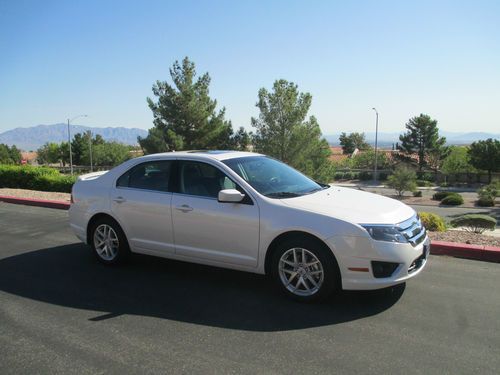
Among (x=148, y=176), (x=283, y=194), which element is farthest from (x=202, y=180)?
(x=283, y=194)

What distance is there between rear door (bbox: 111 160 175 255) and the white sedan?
13mm

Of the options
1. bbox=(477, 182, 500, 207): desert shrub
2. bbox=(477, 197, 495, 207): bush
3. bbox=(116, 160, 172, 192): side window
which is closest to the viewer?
bbox=(116, 160, 172, 192): side window

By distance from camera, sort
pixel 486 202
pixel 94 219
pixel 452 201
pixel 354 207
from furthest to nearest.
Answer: pixel 452 201, pixel 486 202, pixel 94 219, pixel 354 207

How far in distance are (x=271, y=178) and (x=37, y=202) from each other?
29.4ft

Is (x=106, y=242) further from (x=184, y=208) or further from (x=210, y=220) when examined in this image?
(x=210, y=220)

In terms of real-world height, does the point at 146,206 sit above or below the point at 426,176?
above

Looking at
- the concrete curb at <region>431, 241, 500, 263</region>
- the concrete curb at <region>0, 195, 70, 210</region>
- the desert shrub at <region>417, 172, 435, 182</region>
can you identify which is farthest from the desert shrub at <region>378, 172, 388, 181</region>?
the concrete curb at <region>431, 241, 500, 263</region>

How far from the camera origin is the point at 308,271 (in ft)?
14.3

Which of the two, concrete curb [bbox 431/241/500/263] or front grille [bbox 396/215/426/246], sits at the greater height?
front grille [bbox 396/215/426/246]

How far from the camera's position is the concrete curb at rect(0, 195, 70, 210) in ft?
36.7

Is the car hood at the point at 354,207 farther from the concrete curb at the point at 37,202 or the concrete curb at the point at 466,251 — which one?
the concrete curb at the point at 37,202

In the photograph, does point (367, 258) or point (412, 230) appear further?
point (412, 230)

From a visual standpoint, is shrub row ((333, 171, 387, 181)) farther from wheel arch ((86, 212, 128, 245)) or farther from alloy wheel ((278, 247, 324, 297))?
alloy wheel ((278, 247, 324, 297))

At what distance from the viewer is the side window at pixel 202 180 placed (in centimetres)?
494
